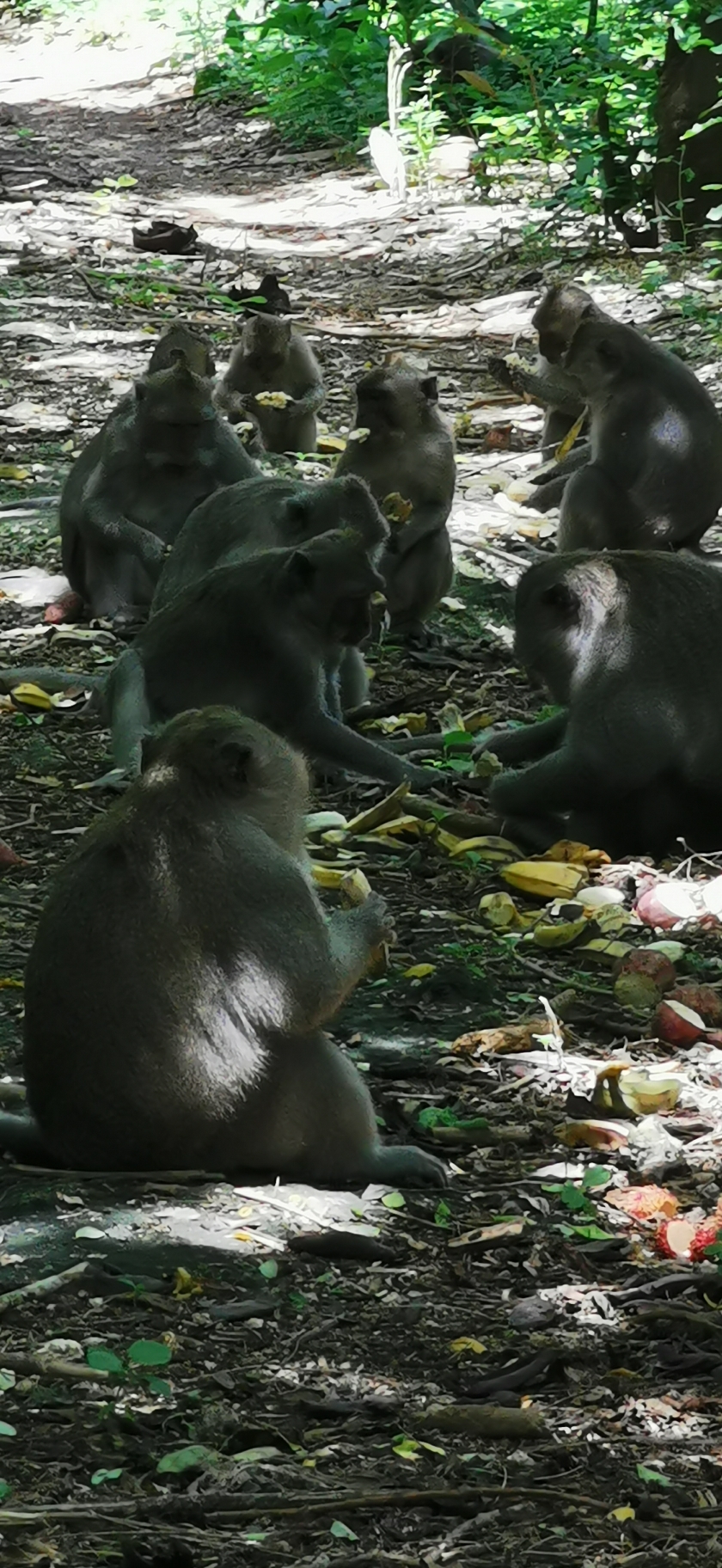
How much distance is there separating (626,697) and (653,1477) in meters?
3.55

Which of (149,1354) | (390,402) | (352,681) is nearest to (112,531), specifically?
(390,402)

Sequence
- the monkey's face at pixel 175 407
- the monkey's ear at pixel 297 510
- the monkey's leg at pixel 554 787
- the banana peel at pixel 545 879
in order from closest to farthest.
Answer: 1. the banana peel at pixel 545 879
2. the monkey's leg at pixel 554 787
3. the monkey's ear at pixel 297 510
4. the monkey's face at pixel 175 407

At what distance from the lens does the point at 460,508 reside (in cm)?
1067

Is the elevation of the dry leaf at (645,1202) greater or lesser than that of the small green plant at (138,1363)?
lesser

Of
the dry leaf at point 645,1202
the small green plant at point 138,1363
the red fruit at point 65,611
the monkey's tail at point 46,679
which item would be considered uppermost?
the small green plant at point 138,1363

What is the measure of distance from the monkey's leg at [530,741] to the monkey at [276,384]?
432 centimetres

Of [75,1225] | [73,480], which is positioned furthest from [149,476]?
[75,1225]

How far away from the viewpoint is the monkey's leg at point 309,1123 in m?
4.19

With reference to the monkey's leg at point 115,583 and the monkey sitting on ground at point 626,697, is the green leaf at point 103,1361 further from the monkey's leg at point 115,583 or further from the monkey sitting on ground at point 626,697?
the monkey's leg at point 115,583

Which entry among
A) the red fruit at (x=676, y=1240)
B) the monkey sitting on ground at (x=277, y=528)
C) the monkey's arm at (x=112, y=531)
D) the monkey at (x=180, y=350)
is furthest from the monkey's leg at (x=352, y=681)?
the red fruit at (x=676, y=1240)

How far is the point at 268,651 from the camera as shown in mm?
7023

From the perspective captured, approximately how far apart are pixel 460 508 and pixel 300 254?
684 cm

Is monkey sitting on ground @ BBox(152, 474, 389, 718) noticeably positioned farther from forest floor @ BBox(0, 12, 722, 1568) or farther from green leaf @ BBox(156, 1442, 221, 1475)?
green leaf @ BBox(156, 1442, 221, 1475)

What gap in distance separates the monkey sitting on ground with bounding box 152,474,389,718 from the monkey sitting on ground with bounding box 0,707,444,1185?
2.94 meters
